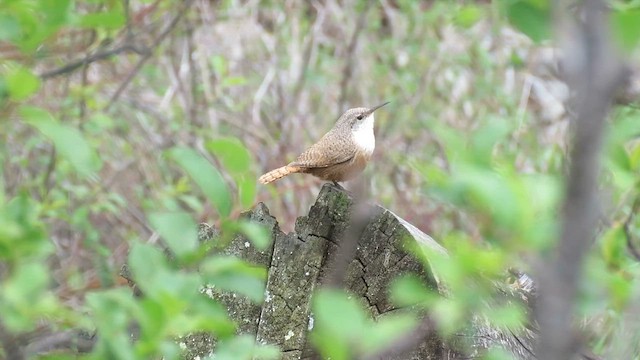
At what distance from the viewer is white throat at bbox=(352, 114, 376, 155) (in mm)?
3875

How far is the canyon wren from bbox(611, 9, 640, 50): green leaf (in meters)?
2.44

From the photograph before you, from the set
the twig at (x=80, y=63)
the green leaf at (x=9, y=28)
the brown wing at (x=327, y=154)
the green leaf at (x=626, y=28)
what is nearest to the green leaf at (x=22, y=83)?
the green leaf at (x=9, y=28)

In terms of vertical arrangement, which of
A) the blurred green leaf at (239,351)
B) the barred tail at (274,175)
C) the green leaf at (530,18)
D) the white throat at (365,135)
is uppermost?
the green leaf at (530,18)

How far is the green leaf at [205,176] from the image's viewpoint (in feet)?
4.66

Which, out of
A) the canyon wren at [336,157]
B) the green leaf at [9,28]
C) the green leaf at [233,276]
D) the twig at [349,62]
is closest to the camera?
the green leaf at [233,276]

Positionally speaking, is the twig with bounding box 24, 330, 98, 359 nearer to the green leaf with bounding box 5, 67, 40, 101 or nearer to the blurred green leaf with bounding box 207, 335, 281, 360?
the green leaf with bounding box 5, 67, 40, 101

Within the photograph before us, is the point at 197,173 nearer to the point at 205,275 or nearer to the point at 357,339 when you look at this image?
the point at 205,275

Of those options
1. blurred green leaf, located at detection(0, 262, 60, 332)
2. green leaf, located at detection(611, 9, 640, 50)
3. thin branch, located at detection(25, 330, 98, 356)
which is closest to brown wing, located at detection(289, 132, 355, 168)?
thin branch, located at detection(25, 330, 98, 356)

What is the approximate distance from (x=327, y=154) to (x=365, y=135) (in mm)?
476

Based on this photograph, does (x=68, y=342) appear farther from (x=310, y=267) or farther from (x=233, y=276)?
(x=233, y=276)

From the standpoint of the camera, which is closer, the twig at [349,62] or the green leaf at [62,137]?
the green leaf at [62,137]

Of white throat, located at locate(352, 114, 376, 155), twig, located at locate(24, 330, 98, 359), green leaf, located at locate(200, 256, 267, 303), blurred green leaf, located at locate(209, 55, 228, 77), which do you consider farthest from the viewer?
blurred green leaf, located at locate(209, 55, 228, 77)

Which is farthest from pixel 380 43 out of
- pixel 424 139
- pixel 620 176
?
pixel 620 176

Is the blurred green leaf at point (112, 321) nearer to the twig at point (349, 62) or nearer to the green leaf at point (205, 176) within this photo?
the green leaf at point (205, 176)
